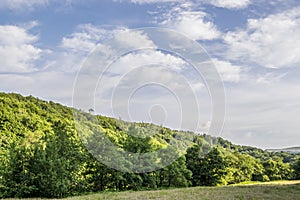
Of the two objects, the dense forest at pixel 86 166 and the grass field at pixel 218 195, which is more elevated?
the dense forest at pixel 86 166

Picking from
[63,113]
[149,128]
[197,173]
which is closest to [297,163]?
[197,173]

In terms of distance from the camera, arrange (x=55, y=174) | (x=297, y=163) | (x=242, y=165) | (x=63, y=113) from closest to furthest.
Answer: (x=55, y=174)
(x=297, y=163)
(x=242, y=165)
(x=63, y=113)

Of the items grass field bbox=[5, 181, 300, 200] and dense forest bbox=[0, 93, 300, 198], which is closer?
grass field bbox=[5, 181, 300, 200]

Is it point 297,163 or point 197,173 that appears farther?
point 297,163

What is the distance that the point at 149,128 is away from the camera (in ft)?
152

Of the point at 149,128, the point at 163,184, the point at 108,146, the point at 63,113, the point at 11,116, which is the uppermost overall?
the point at 63,113

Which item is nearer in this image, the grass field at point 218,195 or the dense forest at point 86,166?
the grass field at point 218,195

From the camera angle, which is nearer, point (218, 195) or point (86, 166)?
point (218, 195)

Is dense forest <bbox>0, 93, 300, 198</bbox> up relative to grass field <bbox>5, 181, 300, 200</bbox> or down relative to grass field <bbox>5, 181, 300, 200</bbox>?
up

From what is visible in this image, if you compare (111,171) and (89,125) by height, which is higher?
(89,125)

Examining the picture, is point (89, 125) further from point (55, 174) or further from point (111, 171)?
point (55, 174)

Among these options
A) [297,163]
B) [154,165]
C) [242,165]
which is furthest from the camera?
[242,165]

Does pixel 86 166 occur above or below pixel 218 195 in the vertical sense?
above

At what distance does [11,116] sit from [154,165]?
5852 centimetres
